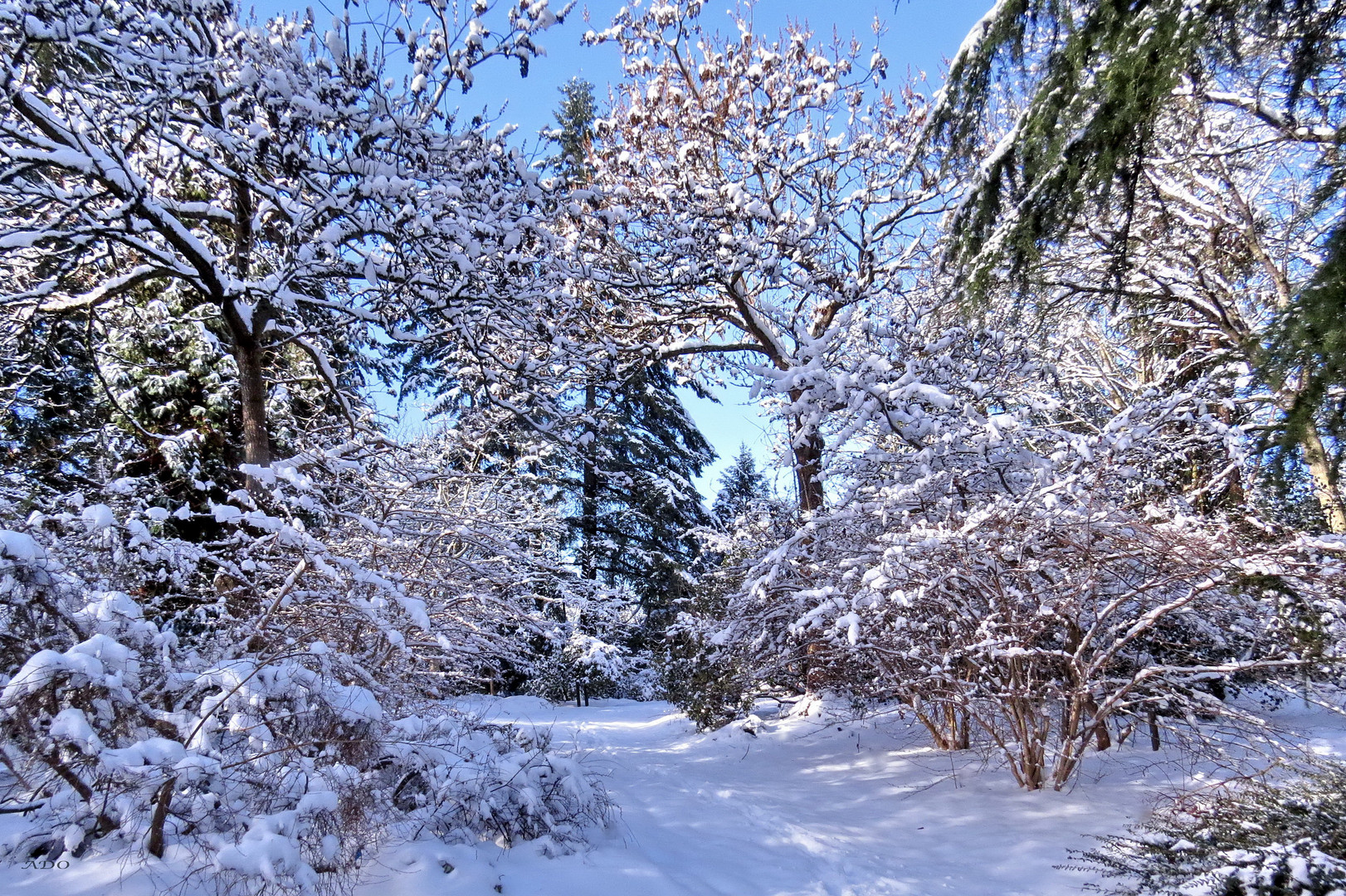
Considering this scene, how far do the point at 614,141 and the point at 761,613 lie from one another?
6667 millimetres

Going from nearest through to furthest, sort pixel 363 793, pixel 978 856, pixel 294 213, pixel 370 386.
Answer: pixel 363 793, pixel 978 856, pixel 294 213, pixel 370 386

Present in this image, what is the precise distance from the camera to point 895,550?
4.37 m

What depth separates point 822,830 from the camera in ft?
14.4

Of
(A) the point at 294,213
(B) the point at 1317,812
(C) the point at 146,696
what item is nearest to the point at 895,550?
(B) the point at 1317,812

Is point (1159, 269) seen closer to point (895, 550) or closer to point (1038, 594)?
point (1038, 594)

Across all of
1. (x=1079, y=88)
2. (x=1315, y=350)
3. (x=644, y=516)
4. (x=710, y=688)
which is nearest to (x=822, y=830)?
(x=710, y=688)

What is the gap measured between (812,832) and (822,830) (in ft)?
0.35

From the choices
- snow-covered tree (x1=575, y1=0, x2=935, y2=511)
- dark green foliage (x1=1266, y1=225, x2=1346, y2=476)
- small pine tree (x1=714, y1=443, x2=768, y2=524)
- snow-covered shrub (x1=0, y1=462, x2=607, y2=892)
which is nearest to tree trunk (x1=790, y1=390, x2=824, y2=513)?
snow-covered tree (x1=575, y1=0, x2=935, y2=511)

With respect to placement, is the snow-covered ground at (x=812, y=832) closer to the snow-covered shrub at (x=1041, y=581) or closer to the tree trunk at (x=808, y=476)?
the snow-covered shrub at (x=1041, y=581)

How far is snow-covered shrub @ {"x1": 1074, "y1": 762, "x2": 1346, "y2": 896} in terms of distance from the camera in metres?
2.33

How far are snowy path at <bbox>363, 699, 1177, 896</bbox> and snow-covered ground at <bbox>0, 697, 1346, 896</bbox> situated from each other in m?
0.01

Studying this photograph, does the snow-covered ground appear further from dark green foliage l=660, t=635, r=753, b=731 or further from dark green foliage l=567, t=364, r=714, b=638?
dark green foliage l=567, t=364, r=714, b=638

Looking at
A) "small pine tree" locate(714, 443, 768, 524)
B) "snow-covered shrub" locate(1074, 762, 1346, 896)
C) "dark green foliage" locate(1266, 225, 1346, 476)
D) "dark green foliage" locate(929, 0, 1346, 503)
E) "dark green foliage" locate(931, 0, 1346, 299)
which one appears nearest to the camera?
"dark green foliage" locate(1266, 225, 1346, 476)

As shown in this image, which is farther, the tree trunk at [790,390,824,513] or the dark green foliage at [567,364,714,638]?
the dark green foliage at [567,364,714,638]
